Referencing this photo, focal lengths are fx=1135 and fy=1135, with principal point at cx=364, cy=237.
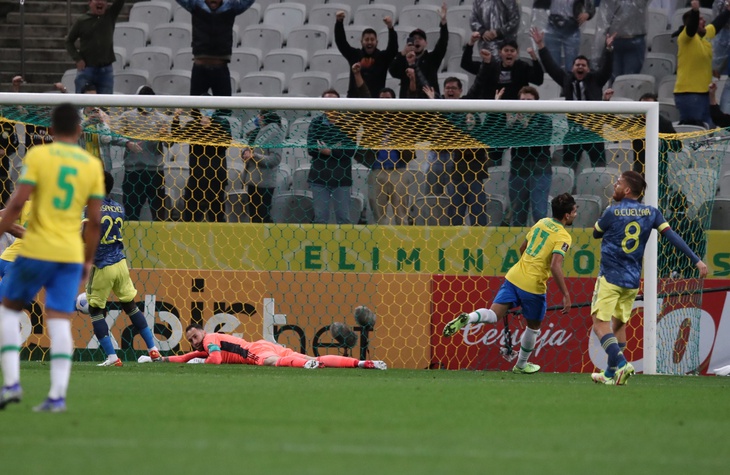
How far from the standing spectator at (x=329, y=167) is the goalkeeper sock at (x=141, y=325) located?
2.41 meters

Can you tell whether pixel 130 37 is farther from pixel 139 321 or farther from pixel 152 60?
pixel 139 321

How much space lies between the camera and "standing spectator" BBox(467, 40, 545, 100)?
1458 centimetres

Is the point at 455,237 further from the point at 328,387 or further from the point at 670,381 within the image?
the point at 328,387

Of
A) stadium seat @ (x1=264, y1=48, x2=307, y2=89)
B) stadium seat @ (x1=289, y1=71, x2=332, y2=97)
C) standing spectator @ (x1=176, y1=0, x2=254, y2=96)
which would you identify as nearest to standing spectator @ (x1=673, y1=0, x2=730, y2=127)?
stadium seat @ (x1=289, y1=71, x2=332, y2=97)

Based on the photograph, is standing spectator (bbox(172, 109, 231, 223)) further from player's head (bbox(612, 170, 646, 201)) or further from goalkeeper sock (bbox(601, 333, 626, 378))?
goalkeeper sock (bbox(601, 333, 626, 378))

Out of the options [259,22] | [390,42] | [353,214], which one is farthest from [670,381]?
[259,22]

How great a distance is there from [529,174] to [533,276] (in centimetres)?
224

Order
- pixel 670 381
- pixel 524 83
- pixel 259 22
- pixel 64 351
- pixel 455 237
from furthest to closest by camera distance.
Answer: pixel 259 22 → pixel 524 83 → pixel 455 237 → pixel 670 381 → pixel 64 351

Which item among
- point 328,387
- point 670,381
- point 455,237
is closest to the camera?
point 328,387

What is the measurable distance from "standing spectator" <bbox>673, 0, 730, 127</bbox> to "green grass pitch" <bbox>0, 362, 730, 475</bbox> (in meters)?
6.70

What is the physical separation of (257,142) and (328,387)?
4.96 metres

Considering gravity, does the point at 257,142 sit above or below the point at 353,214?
above

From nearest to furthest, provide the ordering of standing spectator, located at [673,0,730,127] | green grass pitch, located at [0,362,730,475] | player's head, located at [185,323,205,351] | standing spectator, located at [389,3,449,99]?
green grass pitch, located at [0,362,730,475]
player's head, located at [185,323,205,351]
standing spectator, located at [389,3,449,99]
standing spectator, located at [673,0,730,127]

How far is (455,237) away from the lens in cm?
1266
